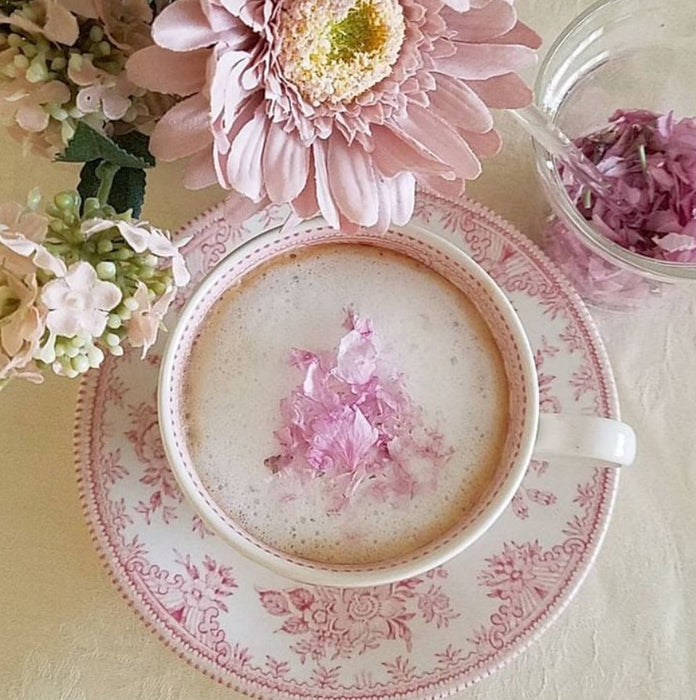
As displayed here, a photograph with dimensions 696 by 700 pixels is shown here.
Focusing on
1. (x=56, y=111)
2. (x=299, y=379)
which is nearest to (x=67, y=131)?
(x=56, y=111)

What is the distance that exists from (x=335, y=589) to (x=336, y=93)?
0.35m

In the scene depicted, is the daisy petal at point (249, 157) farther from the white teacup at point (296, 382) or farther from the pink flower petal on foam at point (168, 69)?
the white teacup at point (296, 382)

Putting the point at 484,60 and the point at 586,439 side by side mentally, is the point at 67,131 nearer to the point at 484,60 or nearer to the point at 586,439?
the point at 484,60

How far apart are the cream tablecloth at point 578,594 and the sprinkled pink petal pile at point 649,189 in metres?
0.06

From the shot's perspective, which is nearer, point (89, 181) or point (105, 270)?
point (105, 270)

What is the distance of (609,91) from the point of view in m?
0.78

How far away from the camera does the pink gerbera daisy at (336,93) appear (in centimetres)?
44

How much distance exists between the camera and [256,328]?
67 cm

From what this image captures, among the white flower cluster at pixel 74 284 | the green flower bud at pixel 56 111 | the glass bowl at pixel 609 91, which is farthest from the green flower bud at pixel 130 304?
the glass bowl at pixel 609 91

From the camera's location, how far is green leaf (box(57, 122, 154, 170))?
0.50 metres

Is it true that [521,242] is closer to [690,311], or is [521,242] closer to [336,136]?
[690,311]

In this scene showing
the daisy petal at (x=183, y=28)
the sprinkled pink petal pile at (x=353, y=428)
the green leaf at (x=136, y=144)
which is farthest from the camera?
the sprinkled pink petal pile at (x=353, y=428)

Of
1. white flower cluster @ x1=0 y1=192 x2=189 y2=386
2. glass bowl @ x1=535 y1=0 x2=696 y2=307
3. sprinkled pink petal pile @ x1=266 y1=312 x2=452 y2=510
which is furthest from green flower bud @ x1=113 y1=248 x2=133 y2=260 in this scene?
glass bowl @ x1=535 y1=0 x2=696 y2=307

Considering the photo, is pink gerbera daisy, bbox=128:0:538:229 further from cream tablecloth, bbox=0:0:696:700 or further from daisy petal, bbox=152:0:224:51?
cream tablecloth, bbox=0:0:696:700
